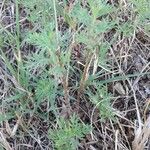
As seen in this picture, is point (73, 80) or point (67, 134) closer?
point (67, 134)

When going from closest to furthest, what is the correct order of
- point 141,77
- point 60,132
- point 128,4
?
point 60,132, point 141,77, point 128,4

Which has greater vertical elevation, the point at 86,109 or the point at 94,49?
the point at 94,49

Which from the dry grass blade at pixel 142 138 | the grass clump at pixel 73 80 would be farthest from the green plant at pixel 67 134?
the dry grass blade at pixel 142 138

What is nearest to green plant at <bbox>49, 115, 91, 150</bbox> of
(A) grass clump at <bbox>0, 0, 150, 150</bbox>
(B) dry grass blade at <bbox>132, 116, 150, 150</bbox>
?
(A) grass clump at <bbox>0, 0, 150, 150</bbox>

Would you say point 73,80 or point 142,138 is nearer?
point 142,138

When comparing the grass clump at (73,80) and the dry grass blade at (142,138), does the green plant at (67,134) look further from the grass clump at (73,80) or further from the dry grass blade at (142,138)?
the dry grass blade at (142,138)

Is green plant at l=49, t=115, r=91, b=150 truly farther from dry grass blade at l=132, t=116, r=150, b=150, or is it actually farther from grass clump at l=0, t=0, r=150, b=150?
A: dry grass blade at l=132, t=116, r=150, b=150

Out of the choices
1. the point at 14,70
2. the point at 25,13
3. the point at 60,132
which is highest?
the point at 25,13

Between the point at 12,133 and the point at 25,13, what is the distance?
52 centimetres

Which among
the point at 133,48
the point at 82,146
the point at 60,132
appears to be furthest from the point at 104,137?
the point at 133,48

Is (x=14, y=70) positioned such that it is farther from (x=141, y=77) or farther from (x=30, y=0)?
(x=141, y=77)

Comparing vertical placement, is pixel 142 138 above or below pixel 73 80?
below

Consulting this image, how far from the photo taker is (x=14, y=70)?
1.34 meters

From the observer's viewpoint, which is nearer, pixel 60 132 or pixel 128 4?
pixel 60 132
